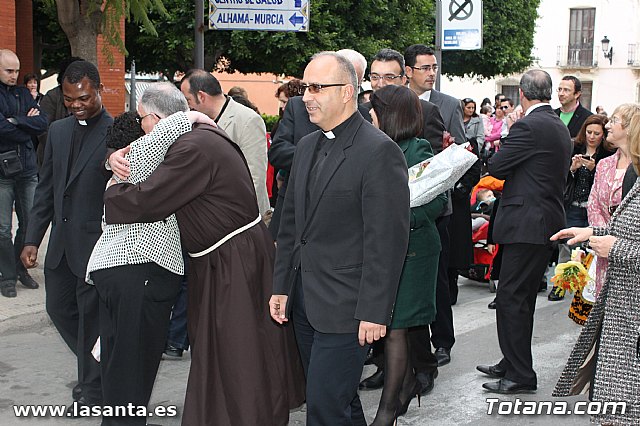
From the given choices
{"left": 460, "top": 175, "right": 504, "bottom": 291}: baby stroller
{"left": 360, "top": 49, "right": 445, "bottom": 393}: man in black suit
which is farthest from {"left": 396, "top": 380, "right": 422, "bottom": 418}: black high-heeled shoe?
{"left": 460, "top": 175, "right": 504, "bottom": 291}: baby stroller

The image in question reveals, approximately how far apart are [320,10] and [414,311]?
15.7m

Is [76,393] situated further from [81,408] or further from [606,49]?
[606,49]

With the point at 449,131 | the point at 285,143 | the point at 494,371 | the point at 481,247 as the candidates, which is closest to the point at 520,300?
the point at 494,371

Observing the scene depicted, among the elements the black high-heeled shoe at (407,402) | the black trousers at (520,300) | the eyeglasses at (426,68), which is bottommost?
the black high-heeled shoe at (407,402)

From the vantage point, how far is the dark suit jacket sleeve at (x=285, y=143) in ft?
20.7

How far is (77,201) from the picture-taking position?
5367 millimetres

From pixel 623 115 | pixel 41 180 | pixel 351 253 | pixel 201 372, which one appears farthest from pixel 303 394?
pixel 623 115

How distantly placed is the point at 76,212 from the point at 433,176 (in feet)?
7.01

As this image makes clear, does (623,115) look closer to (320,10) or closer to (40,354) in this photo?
(40,354)

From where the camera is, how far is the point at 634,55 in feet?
148

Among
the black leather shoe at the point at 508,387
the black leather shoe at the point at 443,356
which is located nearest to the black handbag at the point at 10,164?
the black leather shoe at the point at 443,356

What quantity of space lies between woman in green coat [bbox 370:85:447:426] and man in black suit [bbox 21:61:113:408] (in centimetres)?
172

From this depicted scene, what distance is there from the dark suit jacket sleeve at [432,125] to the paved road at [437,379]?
5.55 feet

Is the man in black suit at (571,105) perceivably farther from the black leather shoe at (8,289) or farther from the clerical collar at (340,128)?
the black leather shoe at (8,289)
